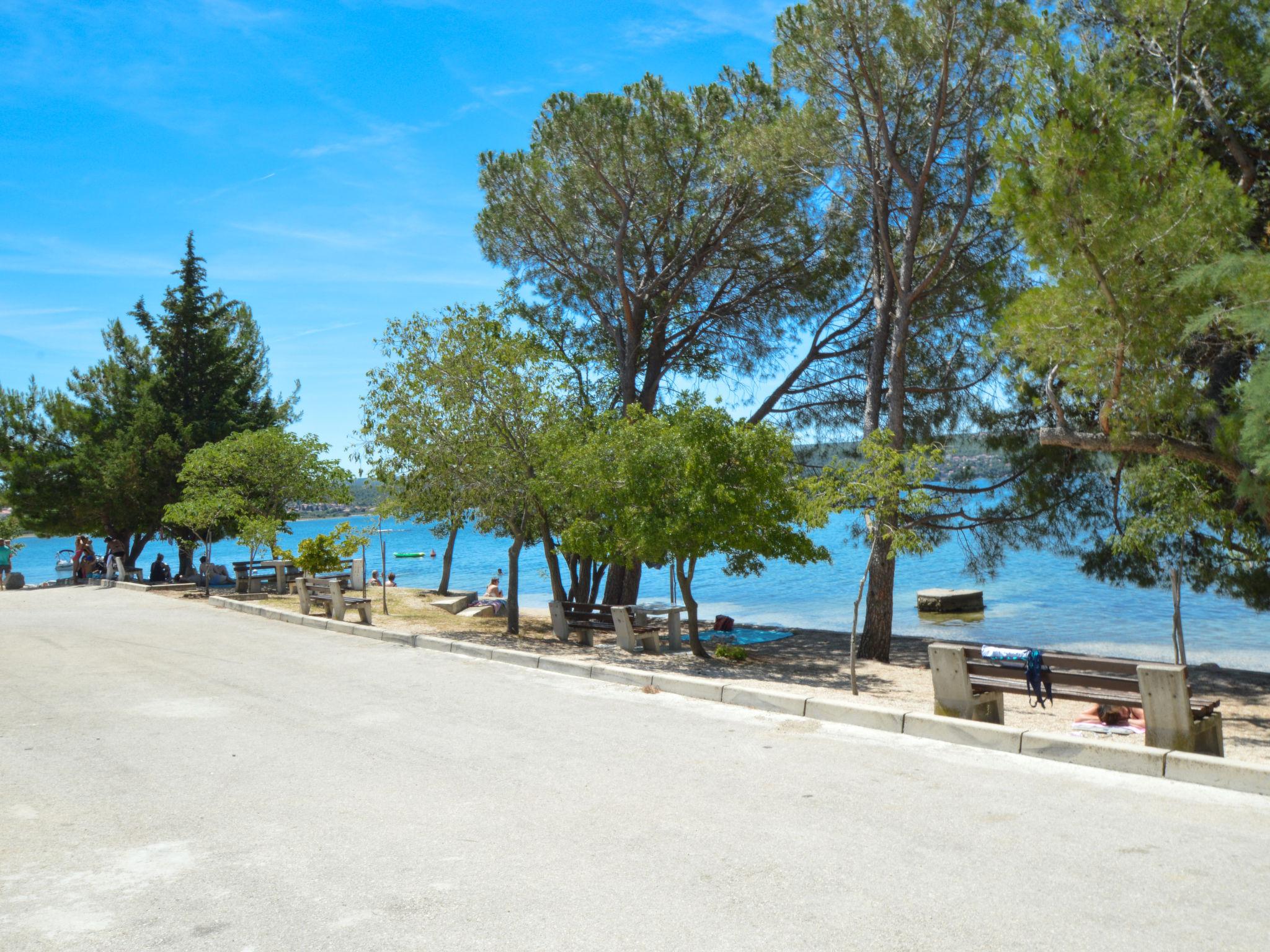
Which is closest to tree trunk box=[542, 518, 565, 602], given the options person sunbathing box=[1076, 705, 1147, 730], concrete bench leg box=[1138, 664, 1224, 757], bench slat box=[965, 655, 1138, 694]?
person sunbathing box=[1076, 705, 1147, 730]

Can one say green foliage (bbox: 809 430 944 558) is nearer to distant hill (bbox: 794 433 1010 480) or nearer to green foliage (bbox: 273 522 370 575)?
distant hill (bbox: 794 433 1010 480)

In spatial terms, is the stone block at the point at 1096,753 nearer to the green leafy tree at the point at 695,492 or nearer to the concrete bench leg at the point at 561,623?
the green leafy tree at the point at 695,492

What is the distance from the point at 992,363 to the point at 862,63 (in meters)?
5.65

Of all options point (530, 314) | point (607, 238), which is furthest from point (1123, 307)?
point (530, 314)

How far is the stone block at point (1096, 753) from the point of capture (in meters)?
6.53

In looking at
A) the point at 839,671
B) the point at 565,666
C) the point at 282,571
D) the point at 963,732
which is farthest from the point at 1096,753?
the point at 282,571

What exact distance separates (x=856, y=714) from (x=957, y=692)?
0.94 meters

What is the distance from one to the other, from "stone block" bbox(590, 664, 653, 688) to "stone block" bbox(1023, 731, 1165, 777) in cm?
437

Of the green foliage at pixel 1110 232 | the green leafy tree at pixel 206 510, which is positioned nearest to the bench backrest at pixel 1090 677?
the green foliage at pixel 1110 232

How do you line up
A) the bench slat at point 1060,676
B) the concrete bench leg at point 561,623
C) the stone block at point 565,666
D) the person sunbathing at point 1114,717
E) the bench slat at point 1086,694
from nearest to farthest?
the bench slat at point 1086,694 → the bench slat at point 1060,676 → the person sunbathing at point 1114,717 → the stone block at point 565,666 → the concrete bench leg at point 561,623

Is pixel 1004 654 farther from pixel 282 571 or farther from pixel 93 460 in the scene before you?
pixel 93 460

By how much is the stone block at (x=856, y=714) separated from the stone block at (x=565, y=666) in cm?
342

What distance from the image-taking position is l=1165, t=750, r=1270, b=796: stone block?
6.07m

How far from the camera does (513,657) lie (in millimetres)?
12508
